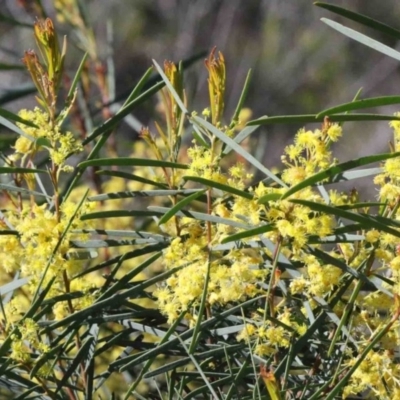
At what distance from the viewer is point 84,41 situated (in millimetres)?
1088

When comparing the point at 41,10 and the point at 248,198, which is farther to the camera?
the point at 41,10

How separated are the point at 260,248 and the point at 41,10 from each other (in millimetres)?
652

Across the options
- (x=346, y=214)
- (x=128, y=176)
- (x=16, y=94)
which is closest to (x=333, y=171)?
(x=346, y=214)

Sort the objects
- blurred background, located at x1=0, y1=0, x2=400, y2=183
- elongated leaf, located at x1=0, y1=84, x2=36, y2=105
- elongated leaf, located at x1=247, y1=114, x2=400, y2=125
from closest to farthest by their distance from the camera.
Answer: elongated leaf, located at x1=247, y1=114, x2=400, y2=125
elongated leaf, located at x1=0, y1=84, x2=36, y2=105
blurred background, located at x1=0, y1=0, x2=400, y2=183

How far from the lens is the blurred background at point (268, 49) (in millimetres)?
3369

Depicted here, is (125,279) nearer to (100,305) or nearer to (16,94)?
(100,305)

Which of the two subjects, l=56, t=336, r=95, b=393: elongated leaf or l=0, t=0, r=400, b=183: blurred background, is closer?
l=56, t=336, r=95, b=393: elongated leaf

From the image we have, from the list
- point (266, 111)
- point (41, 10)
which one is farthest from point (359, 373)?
point (266, 111)

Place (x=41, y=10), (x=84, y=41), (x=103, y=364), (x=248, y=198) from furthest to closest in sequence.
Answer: (x=84, y=41) < (x=41, y=10) < (x=103, y=364) < (x=248, y=198)

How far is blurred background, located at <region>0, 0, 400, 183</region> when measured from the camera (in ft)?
11.1

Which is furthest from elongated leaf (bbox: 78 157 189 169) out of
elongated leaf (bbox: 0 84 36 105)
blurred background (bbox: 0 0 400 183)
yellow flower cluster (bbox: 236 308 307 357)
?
blurred background (bbox: 0 0 400 183)

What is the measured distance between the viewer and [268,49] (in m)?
3.68

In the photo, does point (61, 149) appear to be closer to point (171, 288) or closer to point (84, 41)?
point (171, 288)

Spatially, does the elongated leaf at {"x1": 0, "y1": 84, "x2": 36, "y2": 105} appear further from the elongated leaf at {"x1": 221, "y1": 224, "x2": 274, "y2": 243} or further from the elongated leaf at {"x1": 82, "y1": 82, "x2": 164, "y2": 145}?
the elongated leaf at {"x1": 221, "y1": 224, "x2": 274, "y2": 243}
